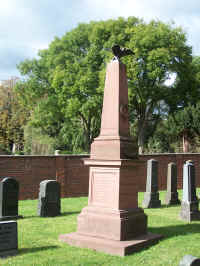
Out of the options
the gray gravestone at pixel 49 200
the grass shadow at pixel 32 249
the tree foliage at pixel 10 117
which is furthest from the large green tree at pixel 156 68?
the grass shadow at pixel 32 249

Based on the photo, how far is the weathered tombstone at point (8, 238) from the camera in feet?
20.2

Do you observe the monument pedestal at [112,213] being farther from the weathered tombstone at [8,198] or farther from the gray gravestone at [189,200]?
the weathered tombstone at [8,198]

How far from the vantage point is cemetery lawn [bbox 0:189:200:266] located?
602cm

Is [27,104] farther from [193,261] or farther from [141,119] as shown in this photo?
[193,261]

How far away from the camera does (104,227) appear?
7055 millimetres

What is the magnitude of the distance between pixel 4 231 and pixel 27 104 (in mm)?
28890

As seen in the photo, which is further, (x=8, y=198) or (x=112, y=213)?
(x=8, y=198)

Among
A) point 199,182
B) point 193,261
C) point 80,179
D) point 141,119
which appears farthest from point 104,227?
point 141,119

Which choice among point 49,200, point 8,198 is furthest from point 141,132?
point 8,198

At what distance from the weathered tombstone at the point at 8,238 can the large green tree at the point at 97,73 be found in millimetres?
20404

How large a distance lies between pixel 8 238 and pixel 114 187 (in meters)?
2.36

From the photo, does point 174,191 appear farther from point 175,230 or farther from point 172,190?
point 175,230

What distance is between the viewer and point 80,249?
677 cm

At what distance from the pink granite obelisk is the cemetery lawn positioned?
0.34m
